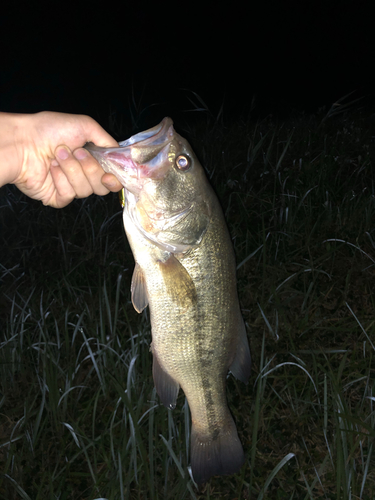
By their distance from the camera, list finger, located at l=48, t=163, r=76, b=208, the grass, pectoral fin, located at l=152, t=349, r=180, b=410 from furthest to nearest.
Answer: the grass < finger, located at l=48, t=163, r=76, b=208 < pectoral fin, located at l=152, t=349, r=180, b=410

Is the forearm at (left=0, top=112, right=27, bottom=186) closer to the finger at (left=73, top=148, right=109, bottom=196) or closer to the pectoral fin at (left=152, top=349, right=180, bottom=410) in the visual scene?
the finger at (left=73, top=148, right=109, bottom=196)

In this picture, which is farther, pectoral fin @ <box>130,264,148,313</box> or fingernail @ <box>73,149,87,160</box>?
fingernail @ <box>73,149,87,160</box>

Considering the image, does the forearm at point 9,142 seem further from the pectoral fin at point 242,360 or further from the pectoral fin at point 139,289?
the pectoral fin at point 242,360

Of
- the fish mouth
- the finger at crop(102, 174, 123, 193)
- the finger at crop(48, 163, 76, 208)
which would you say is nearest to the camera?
the fish mouth

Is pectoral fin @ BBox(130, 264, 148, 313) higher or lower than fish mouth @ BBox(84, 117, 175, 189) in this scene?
lower

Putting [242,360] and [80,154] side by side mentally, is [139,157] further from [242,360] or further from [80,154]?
[242,360]

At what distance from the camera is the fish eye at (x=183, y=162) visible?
1608mm

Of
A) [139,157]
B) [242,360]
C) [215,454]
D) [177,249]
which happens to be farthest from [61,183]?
[215,454]

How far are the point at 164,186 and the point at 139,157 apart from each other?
0.50 ft

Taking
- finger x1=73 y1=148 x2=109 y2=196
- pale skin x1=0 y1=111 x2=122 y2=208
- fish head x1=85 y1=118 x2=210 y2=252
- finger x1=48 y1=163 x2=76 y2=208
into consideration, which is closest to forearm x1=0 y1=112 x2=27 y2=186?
pale skin x1=0 y1=111 x2=122 y2=208

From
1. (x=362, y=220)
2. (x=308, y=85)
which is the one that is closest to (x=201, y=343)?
(x=362, y=220)

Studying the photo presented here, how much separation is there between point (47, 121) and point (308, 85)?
14.6 meters

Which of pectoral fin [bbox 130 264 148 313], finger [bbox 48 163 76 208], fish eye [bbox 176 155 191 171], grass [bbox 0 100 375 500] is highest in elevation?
fish eye [bbox 176 155 191 171]

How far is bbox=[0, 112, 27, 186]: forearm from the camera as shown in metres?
1.83
